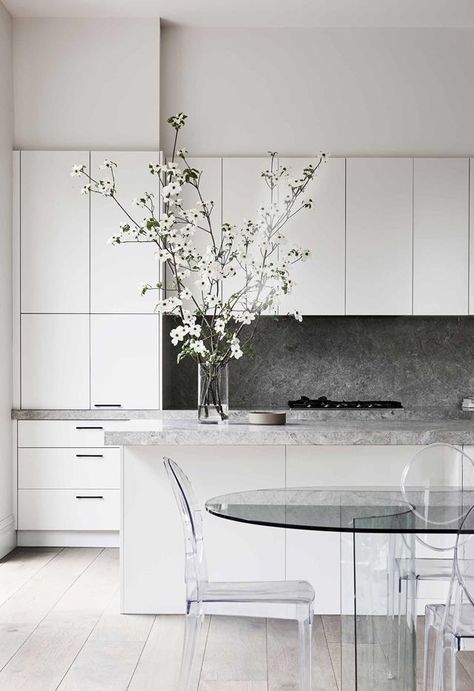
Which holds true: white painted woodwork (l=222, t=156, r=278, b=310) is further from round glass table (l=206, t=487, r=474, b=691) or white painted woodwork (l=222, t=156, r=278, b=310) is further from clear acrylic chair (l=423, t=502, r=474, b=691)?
clear acrylic chair (l=423, t=502, r=474, b=691)

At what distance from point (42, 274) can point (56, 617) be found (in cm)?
224

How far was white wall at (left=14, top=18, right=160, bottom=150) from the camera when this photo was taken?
548 cm

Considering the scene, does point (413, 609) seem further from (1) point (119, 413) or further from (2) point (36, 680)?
(1) point (119, 413)

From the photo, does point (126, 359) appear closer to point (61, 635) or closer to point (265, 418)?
point (265, 418)

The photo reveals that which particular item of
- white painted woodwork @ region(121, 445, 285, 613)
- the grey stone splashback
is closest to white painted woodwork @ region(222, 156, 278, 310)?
the grey stone splashback

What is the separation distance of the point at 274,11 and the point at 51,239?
6.33ft

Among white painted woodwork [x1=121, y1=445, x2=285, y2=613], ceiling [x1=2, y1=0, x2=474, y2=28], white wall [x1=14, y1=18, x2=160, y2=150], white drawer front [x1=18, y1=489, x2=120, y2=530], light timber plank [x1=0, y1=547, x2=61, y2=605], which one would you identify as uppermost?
ceiling [x1=2, y1=0, x2=474, y2=28]

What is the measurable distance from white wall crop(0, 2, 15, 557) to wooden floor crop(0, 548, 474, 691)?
0.87 m

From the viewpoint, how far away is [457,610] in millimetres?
2328

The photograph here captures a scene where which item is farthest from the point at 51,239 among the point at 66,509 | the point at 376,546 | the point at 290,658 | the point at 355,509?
the point at 376,546

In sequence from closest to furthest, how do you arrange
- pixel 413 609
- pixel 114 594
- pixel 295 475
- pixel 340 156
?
pixel 413 609 < pixel 295 475 < pixel 114 594 < pixel 340 156

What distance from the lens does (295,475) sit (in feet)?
12.3

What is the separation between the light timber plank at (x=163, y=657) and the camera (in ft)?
9.93

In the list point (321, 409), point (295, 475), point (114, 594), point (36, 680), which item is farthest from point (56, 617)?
point (321, 409)
